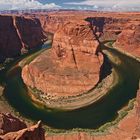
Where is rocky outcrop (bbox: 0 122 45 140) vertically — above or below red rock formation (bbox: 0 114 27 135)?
above

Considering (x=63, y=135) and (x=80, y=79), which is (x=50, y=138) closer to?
(x=63, y=135)

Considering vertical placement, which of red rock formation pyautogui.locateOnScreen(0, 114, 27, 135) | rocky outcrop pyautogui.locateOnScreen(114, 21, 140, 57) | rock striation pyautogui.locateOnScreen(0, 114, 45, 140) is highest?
rock striation pyautogui.locateOnScreen(0, 114, 45, 140)

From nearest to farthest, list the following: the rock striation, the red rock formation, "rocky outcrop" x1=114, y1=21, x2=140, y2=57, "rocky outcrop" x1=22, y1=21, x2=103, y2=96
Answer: the rock striation < the red rock formation < "rocky outcrop" x1=22, y1=21, x2=103, y2=96 < "rocky outcrop" x1=114, y1=21, x2=140, y2=57

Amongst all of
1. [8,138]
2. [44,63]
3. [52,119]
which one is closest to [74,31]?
[44,63]

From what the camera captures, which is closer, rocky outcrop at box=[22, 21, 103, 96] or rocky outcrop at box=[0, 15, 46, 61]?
rocky outcrop at box=[22, 21, 103, 96]

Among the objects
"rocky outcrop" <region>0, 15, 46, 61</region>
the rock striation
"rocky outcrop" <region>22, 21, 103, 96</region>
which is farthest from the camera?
"rocky outcrop" <region>0, 15, 46, 61</region>

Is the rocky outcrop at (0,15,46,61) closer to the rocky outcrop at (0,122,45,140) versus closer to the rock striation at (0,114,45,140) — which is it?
the rock striation at (0,114,45,140)

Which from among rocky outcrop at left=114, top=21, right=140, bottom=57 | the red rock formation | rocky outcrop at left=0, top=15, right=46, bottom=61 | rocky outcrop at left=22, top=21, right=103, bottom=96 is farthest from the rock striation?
rocky outcrop at left=114, top=21, right=140, bottom=57
